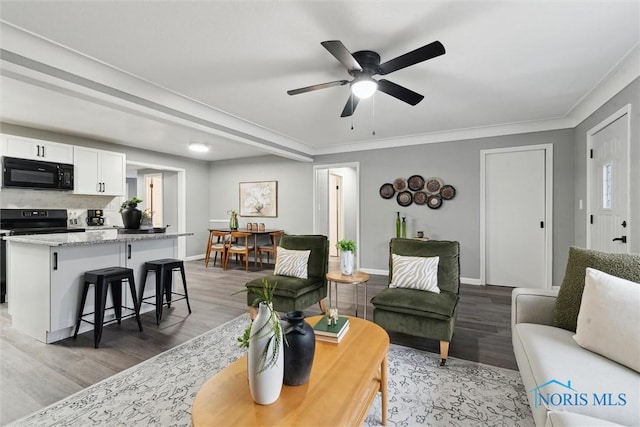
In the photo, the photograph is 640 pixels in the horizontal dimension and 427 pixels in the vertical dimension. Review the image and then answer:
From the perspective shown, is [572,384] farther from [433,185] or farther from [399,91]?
[433,185]

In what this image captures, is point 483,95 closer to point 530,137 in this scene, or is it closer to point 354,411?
point 530,137

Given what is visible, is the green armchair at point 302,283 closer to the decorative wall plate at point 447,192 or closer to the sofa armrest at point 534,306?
the sofa armrest at point 534,306

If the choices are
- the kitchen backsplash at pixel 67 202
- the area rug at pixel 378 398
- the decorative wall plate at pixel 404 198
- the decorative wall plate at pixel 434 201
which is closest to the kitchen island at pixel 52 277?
the area rug at pixel 378 398

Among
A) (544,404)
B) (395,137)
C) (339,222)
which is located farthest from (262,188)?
(544,404)

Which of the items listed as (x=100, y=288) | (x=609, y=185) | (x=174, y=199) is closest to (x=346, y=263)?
(x=100, y=288)

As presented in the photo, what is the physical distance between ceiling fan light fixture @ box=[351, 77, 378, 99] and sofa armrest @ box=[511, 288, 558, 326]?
191 centimetres

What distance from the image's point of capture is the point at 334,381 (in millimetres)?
1403

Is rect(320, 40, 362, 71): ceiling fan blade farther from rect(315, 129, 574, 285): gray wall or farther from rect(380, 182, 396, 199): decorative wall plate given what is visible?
rect(380, 182, 396, 199): decorative wall plate

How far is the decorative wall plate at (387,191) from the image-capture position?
555 cm

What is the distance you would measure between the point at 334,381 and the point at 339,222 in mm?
7092

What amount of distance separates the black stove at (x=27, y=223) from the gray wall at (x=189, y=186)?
37 centimetres

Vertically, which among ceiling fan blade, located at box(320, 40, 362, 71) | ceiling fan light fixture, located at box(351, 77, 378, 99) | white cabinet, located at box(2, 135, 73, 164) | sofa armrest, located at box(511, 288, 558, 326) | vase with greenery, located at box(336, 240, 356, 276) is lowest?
sofa armrest, located at box(511, 288, 558, 326)

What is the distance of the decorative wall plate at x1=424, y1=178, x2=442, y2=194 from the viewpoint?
5.15 m

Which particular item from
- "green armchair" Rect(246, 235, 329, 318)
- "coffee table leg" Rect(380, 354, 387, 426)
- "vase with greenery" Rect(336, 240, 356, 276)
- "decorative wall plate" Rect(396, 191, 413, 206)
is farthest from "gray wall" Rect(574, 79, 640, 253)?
"green armchair" Rect(246, 235, 329, 318)
